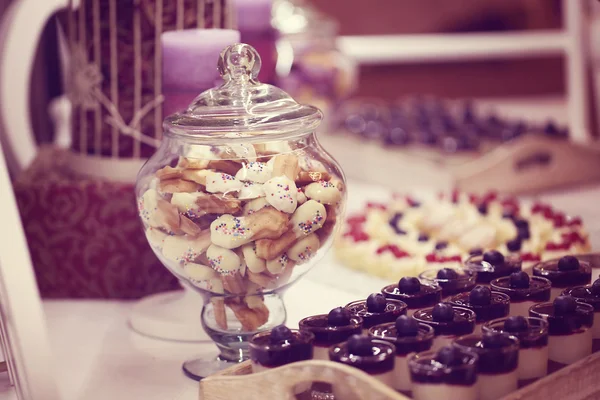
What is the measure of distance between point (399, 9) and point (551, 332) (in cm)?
329

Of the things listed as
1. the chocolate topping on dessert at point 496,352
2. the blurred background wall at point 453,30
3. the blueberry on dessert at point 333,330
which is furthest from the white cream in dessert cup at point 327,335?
the blurred background wall at point 453,30

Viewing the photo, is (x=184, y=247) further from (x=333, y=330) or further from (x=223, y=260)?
(x=333, y=330)

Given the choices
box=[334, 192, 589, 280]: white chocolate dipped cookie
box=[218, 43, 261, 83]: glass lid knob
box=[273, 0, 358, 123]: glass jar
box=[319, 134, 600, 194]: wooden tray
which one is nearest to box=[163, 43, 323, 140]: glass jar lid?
box=[218, 43, 261, 83]: glass lid knob

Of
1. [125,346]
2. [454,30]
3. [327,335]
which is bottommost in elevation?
[125,346]

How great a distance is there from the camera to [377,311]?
0.89m

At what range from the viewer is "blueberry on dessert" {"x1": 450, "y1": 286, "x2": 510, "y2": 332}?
A: 91 cm

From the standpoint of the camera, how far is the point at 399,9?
13.2 ft

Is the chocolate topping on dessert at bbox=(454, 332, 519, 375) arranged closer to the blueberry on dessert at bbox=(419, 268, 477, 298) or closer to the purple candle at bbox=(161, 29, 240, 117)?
the blueberry on dessert at bbox=(419, 268, 477, 298)

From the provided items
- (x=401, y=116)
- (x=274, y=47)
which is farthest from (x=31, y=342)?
(x=401, y=116)

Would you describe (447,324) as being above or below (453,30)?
below

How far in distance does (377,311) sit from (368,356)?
4.2 inches

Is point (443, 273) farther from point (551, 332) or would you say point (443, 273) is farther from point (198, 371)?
point (198, 371)

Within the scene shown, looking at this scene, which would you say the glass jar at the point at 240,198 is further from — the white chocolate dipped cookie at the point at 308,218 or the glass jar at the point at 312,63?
the glass jar at the point at 312,63

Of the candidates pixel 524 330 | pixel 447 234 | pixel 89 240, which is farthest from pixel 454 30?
pixel 524 330
